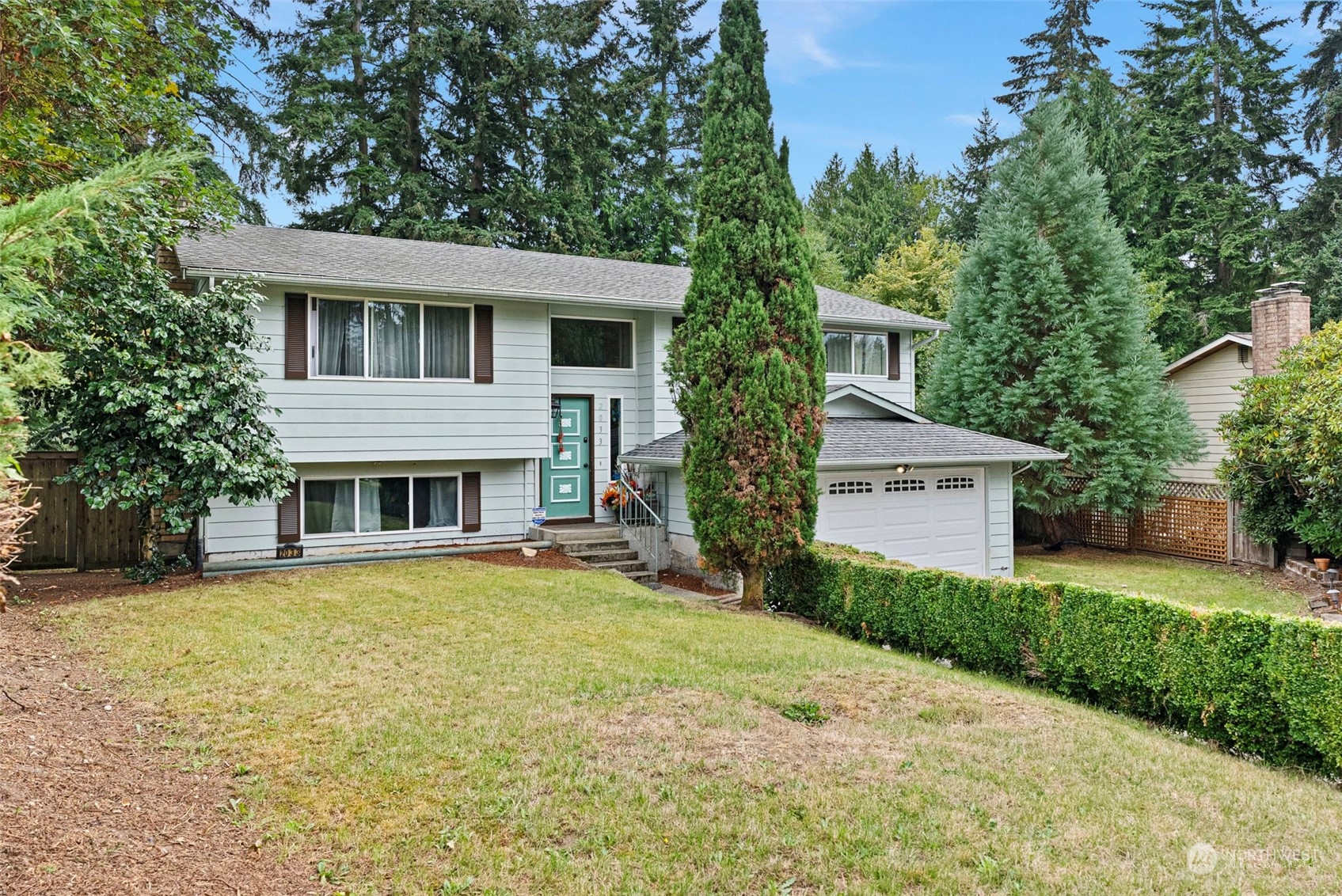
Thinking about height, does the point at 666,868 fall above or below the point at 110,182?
below

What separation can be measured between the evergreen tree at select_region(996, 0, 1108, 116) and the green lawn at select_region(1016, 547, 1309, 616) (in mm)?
19754

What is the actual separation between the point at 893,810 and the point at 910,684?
244 centimetres

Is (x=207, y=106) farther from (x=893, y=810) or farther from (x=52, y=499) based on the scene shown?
(x=893, y=810)

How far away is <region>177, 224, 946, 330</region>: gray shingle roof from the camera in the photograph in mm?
11609

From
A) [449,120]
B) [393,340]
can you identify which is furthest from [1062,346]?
[449,120]

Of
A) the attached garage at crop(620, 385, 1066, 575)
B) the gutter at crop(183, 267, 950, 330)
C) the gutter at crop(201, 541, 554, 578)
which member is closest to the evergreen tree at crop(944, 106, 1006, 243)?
the attached garage at crop(620, 385, 1066, 575)

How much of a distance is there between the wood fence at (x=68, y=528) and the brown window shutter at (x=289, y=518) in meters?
1.98

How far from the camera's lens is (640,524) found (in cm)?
1346

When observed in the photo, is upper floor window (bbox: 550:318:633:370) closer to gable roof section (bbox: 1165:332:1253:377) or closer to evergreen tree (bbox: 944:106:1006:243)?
gable roof section (bbox: 1165:332:1253:377)

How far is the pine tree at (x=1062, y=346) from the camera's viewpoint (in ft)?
55.0

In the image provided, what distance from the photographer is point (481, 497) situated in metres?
13.2

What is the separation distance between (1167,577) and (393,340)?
565 inches

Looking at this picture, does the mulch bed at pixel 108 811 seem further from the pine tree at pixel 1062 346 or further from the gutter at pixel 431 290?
the pine tree at pixel 1062 346

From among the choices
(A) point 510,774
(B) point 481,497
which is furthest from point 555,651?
(B) point 481,497
